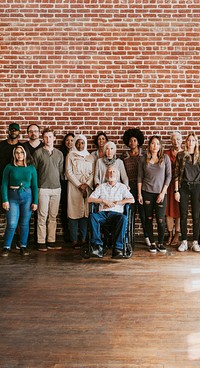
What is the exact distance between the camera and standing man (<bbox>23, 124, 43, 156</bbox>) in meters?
7.02

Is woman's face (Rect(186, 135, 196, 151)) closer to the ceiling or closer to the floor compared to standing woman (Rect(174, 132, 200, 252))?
closer to the ceiling

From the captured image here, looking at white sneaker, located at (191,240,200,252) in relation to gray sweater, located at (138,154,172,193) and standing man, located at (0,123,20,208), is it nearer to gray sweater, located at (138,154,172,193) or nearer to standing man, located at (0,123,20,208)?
gray sweater, located at (138,154,172,193)

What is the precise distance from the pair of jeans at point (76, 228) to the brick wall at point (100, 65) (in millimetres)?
1184

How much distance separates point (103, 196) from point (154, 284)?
1.59 m

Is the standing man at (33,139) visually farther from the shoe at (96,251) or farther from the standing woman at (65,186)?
the shoe at (96,251)

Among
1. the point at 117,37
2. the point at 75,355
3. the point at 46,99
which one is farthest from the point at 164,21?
the point at 75,355

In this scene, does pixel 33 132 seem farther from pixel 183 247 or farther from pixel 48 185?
pixel 183 247

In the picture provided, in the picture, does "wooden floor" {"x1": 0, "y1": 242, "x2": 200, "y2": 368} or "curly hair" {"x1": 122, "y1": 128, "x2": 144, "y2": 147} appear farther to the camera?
"curly hair" {"x1": 122, "y1": 128, "x2": 144, "y2": 147}

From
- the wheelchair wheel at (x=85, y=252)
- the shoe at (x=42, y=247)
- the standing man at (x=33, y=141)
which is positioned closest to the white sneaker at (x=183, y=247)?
the wheelchair wheel at (x=85, y=252)

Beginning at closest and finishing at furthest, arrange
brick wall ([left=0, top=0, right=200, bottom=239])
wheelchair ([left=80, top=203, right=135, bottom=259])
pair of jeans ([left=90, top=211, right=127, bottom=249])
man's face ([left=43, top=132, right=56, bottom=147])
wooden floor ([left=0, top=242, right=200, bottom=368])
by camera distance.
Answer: wooden floor ([left=0, top=242, right=200, bottom=368]), pair of jeans ([left=90, top=211, right=127, bottom=249]), wheelchair ([left=80, top=203, right=135, bottom=259]), man's face ([left=43, top=132, right=56, bottom=147]), brick wall ([left=0, top=0, right=200, bottom=239])

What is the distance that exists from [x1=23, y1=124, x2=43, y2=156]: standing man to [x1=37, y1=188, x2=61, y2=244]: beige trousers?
24.4 inches

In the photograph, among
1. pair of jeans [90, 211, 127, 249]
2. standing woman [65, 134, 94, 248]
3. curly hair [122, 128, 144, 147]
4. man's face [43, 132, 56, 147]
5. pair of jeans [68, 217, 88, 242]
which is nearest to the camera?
pair of jeans [90, 211, 127, 249]

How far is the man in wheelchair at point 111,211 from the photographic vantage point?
631 cm

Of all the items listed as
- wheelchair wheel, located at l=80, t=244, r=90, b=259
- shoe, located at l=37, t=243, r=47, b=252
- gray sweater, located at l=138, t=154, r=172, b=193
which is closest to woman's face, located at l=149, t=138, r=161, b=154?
gray sweater, located at l=138, t=154, r=172, b=193
